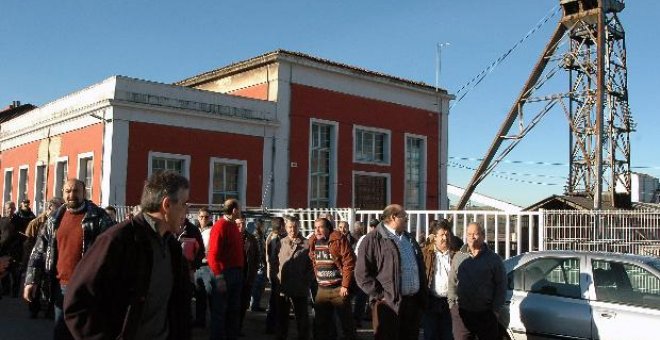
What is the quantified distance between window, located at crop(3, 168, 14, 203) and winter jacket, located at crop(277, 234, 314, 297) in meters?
23.3

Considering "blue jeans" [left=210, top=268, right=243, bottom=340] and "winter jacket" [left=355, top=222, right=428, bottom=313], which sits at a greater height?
"winter jacket" [left=355, top=222, right=428, bottom=313]

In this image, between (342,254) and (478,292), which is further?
(342,254)

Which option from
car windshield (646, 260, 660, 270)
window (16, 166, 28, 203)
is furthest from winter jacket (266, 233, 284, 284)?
window (16, 166, 28, 203)

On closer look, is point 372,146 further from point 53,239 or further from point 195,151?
point 53,239

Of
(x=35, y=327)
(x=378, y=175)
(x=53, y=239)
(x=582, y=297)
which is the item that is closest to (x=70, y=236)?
(x=53, y=239)

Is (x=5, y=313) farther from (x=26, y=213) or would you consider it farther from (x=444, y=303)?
(x=444, y=303)

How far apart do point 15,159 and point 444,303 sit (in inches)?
1006

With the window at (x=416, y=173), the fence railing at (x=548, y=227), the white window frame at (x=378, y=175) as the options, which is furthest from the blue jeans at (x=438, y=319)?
the window at (x=416, y=173)

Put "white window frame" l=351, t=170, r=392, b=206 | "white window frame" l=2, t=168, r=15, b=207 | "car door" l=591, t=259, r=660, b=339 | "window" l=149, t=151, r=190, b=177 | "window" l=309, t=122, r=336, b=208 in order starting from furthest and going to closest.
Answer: "white window frame" l=2, t=168, r=15, b=207, "white window frame" l=351, t=170, r=392, b=206, "window" l=309, t=122, r=336, b=208, "window" l=149, t=151, r=190, b=177, "car door" l=591, t=259, r=660, b=339

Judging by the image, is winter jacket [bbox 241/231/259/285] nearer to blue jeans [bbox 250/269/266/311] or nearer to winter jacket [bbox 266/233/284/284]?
winter jacket [bbox 266/233/284/284]

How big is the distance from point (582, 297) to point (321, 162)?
18031 mm

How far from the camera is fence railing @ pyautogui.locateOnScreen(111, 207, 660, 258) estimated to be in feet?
37.3

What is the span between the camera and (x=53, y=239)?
6.81 m

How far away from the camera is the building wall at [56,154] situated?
20.8 m
